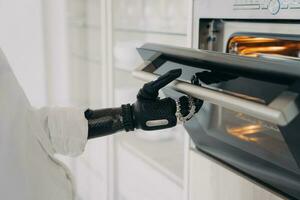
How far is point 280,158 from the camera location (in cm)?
74

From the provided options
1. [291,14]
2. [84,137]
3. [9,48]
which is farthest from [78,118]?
[9,48]

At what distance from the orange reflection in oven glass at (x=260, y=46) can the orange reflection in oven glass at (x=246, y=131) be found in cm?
17

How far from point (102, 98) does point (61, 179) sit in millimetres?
1072

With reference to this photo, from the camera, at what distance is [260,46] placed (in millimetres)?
887

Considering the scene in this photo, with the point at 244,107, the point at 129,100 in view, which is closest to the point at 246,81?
the point at 244,107

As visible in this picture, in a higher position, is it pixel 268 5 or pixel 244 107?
pixel 268 5

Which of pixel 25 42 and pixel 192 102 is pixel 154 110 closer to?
pixel 192 102

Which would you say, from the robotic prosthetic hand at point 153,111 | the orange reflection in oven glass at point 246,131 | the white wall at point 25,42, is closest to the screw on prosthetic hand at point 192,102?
the robotic prosthetic hand at point 153,111

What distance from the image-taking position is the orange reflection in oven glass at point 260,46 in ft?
2.65

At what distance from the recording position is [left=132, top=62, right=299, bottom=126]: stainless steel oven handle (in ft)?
1.58

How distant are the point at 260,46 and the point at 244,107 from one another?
1.27 ft

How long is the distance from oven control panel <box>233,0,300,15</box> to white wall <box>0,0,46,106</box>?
1684mm

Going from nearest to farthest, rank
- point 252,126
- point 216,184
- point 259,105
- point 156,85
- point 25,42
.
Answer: point 259,105 < point 156,85 < point 252,126 < point 216,184 < point 25,42

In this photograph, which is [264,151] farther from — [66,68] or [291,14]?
[66,68]
